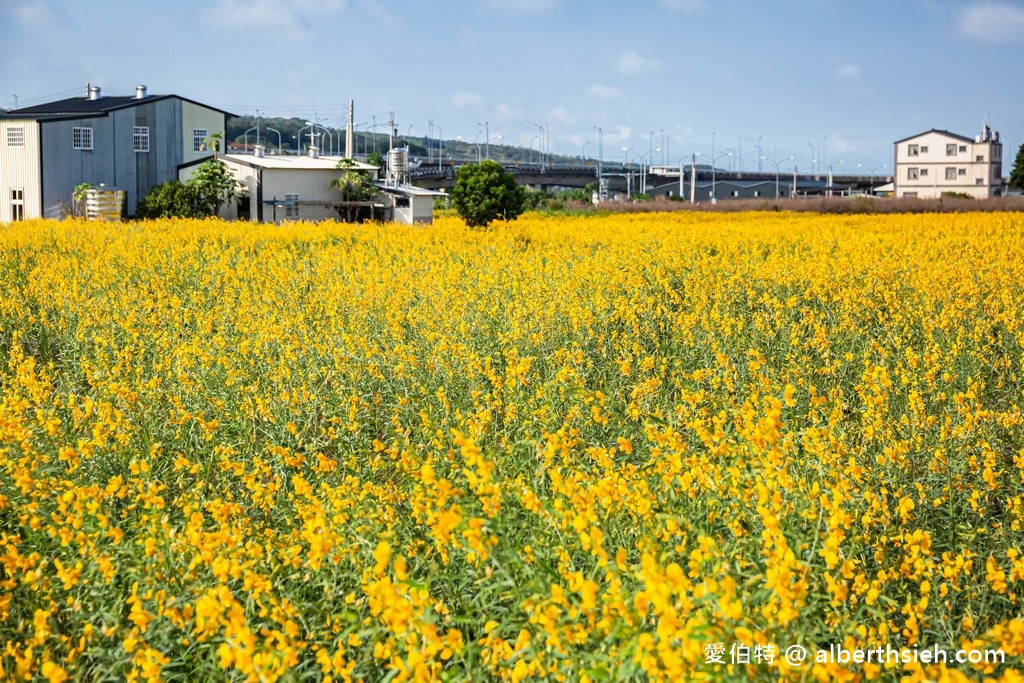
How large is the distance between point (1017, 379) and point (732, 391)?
1798 mm

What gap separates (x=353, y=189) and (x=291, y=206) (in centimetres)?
324

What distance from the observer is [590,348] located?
24.0 feet

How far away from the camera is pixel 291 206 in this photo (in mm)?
41438

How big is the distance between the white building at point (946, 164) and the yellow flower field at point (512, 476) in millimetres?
92959

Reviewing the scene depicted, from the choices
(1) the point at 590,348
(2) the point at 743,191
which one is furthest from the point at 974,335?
(2) the point at 743,191

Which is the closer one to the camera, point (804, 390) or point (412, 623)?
point (412, 623)

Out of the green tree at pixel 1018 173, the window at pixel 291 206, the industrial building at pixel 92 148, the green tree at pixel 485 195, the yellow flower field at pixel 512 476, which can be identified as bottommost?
the yellow flower field at pixel 512 476

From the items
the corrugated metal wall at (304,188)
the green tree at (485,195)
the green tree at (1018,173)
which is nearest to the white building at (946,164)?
the green tree at (1018,173)

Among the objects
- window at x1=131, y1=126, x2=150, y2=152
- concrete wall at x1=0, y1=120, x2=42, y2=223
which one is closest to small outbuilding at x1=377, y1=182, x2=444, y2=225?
window at x1=131, y1=126, x2=150, y2=152

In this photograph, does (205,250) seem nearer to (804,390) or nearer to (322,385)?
(322,385)

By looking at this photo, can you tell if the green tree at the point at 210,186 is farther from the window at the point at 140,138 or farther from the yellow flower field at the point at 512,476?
the yellow flower field at the point at 512,476

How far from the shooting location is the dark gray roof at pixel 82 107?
3894cm

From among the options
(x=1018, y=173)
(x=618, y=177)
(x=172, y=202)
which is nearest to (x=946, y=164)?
(x=1018, y=173)

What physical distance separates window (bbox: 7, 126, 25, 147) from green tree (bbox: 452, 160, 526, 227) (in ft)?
70.0
